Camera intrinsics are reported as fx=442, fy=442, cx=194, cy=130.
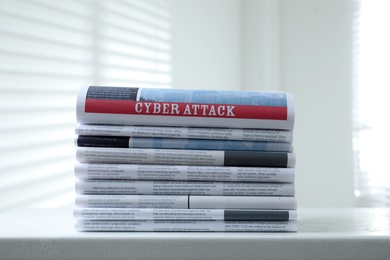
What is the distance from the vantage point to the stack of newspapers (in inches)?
25.6

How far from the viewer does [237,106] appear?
66 centimetres

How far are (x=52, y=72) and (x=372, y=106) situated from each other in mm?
1602

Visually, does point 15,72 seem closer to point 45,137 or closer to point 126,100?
point 45,137

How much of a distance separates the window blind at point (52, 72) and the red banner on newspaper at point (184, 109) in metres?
0.75

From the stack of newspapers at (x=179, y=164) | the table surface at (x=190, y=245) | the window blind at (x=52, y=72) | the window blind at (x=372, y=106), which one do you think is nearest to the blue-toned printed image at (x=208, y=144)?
the stack of newspapers at (x=179, y=164)

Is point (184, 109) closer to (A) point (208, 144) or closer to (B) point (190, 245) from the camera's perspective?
(A) point (208, 144)

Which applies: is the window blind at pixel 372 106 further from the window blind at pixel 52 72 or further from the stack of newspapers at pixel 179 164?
the stack of newspapers at pixel 179 164

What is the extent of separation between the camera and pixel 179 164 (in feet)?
2.17

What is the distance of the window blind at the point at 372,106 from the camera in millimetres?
2227

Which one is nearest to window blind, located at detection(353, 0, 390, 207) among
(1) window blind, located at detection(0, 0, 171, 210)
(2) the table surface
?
(1) window blind, located at detection(0, 0, 171, 210)

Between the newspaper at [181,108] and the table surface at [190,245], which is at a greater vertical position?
the newspaper at [181,108]

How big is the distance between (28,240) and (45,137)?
0.87 metres

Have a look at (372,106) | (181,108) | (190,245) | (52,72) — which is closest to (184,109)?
(181,108)

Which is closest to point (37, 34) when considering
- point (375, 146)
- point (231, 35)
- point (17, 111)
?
point (17, 111)
